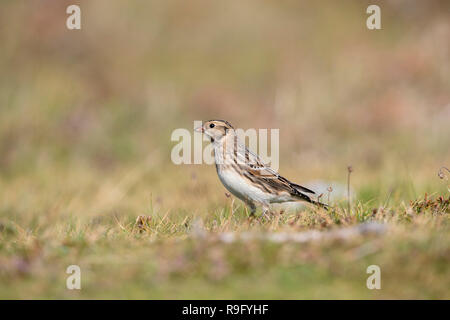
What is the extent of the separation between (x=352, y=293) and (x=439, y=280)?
63cm

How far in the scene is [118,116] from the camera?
1501cm

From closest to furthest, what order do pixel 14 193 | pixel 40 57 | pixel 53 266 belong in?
pixel 53 266
pixel 14 193
pixel 40 57

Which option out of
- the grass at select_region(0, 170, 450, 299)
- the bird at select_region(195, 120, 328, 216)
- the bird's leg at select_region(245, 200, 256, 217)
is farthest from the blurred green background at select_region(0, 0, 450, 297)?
the grass at select_region(0, 170, 450, 299)

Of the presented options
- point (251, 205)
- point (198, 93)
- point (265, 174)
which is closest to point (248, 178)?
point (265, 174)

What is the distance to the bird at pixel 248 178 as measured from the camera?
276 inches

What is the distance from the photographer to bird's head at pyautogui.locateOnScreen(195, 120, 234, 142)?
7509 millimetres

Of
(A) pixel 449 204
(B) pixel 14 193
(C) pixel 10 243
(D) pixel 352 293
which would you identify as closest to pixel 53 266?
(C) pixel 10 243

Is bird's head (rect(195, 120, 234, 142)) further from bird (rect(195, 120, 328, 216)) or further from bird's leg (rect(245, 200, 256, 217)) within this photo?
bird's leg (rect(245, 200, 256, 217))

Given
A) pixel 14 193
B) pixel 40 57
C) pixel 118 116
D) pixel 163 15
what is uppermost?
pixel 163 15

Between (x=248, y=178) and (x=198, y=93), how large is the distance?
9736 millimetres

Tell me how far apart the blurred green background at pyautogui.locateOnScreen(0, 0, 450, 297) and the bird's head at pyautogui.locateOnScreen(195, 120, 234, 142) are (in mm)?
1514

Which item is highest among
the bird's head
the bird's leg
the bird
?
the bird's head

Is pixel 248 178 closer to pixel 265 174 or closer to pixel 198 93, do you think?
pixel 265 174
